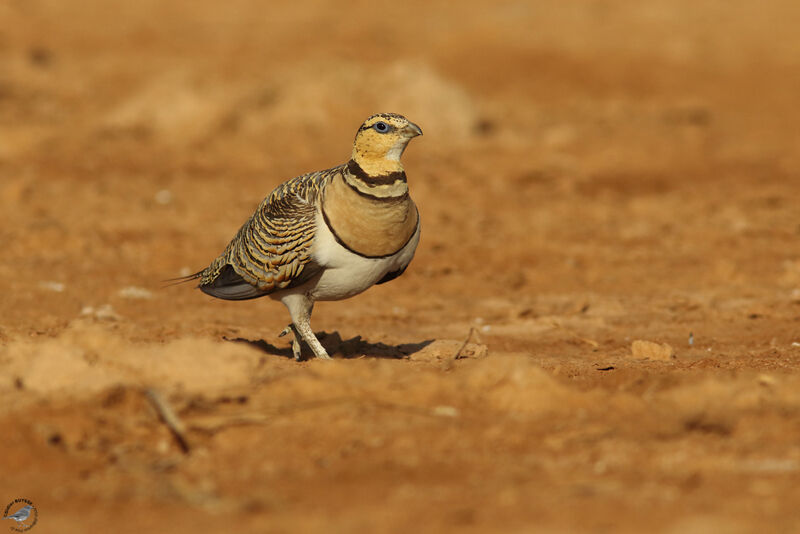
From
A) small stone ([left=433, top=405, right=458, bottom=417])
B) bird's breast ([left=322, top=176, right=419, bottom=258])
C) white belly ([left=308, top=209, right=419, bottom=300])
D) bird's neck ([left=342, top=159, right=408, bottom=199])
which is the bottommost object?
small stone ([left=433, top=405, right=458, bottom=417])

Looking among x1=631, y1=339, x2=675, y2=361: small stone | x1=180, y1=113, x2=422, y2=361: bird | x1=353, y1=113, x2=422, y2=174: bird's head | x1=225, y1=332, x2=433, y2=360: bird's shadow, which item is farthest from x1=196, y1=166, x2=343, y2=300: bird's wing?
x1=631, y1=339, x2=675, y2=361: small stone

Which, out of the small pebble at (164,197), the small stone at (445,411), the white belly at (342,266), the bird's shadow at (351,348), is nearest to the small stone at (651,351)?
the bird's shadow at (351,348)

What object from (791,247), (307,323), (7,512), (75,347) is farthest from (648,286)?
(7,512)

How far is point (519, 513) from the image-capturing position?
421 cm

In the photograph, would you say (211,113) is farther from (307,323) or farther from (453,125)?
(307,323)

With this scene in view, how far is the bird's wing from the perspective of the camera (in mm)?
6777

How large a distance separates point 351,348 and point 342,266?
126 centimetres

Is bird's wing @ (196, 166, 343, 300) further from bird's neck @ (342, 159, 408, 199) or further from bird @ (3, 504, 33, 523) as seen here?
bird @ (3, 504, 33, 523)

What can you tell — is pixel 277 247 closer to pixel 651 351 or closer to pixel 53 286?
pixel 651 351

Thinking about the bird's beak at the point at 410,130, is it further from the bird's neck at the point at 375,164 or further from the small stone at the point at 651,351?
the small stone at the point at 651,351

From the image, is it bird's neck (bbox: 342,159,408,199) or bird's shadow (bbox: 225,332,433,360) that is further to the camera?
bird's shadow (bbox: 225,332,433,360)

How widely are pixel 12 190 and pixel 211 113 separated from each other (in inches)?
151

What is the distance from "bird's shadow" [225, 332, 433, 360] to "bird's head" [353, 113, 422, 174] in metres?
1.52

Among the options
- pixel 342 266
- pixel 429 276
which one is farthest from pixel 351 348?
pixel 429 276
